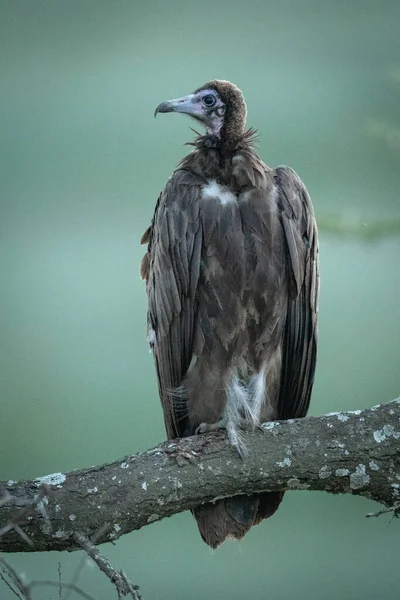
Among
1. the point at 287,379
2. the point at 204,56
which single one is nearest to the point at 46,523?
the point at 287,379

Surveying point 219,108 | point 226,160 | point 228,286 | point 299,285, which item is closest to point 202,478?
point 228,286

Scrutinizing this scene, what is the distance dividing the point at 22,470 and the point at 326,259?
218 cm

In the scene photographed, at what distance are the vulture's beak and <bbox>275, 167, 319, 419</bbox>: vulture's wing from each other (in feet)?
1.40

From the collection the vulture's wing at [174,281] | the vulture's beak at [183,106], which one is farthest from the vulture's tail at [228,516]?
the vulture's beak at [183,106]

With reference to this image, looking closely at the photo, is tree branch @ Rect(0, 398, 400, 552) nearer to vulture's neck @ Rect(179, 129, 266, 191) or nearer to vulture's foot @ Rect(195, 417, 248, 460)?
vulture's foot @ Rect(195, 417, 248, 460)

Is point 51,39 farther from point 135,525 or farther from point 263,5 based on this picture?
point 135,525

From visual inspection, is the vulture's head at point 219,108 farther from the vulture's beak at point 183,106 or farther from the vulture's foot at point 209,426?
the vulture's foot at point 209,426

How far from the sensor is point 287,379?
399cm

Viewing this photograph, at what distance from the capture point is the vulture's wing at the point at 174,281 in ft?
12.2

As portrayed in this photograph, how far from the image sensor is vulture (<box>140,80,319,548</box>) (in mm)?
3705

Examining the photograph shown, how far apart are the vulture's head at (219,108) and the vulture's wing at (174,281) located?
0.80 feet

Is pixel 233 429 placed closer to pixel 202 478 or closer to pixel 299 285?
pixel 202 478

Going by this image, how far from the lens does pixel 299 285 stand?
3.78 metres

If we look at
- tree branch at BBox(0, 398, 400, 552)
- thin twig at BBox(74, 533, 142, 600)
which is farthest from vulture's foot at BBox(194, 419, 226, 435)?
thin twig at BBox(74, 533, 142, 600)
